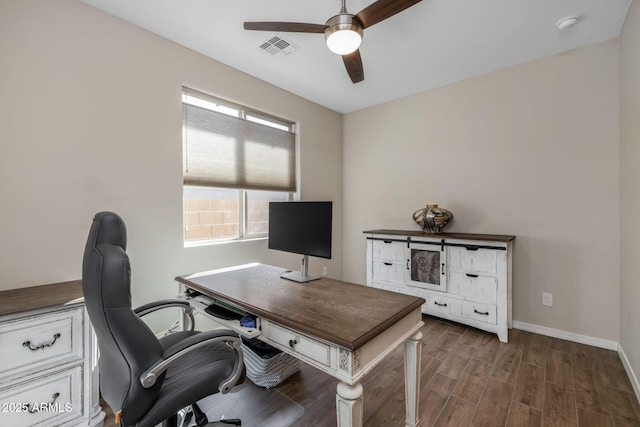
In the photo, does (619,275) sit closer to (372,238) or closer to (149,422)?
(372,238)

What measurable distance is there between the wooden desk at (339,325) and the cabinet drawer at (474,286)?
154 cm

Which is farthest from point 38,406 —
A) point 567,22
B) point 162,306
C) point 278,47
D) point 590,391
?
point 567,22

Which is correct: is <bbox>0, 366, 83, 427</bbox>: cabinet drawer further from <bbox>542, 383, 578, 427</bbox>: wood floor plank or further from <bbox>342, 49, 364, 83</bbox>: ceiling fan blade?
<bbox>542, 383, 578, 427</bbox>: wood floor plank

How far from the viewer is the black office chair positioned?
40.3 inches

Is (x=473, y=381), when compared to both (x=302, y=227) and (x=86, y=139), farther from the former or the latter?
(x=86, y=139)

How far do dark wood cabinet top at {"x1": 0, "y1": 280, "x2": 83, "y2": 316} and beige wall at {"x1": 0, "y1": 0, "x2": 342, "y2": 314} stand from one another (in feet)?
0.35

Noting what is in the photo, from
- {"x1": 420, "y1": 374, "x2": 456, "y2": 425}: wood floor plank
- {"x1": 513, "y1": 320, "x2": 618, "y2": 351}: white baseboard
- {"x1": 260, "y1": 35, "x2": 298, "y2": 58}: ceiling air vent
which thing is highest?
{"x1": 260, "y1": 35, "x2": 298, "y2": 58}: ceiling air vent

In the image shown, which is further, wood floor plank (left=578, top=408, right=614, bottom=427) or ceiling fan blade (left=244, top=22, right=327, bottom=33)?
ceiling fan blade (left=244, top=22, right=327, bottom=33)

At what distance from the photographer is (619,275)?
2.40 metres

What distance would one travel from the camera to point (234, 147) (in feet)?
9.57

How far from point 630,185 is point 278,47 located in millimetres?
3038

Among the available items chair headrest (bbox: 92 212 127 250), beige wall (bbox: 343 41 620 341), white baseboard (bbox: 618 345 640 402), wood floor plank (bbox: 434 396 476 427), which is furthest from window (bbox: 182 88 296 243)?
white baseboard (bbox: 618 345 640 402)

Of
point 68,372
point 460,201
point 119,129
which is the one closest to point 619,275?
point 460,201

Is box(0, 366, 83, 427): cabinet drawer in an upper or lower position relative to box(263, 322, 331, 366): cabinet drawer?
lower
